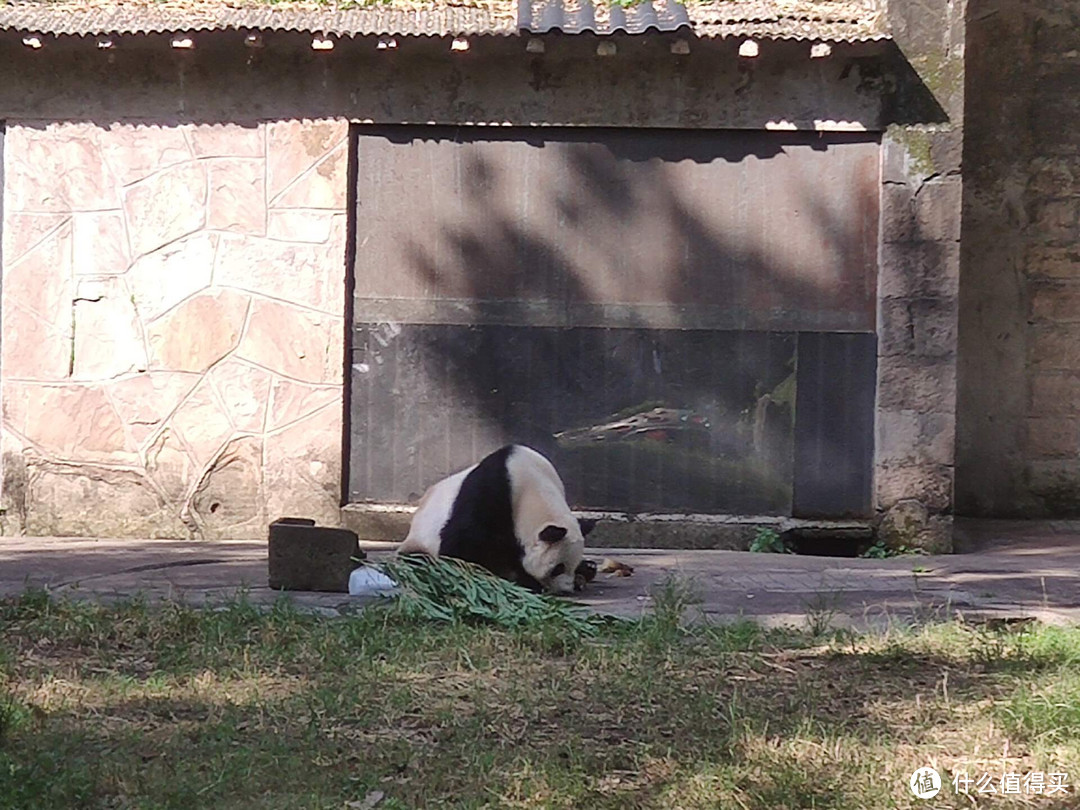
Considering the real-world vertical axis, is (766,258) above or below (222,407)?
above

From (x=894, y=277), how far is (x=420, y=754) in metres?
5.22

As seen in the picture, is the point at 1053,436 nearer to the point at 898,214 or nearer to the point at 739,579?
the point at 898,214

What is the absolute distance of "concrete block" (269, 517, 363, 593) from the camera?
6188mm

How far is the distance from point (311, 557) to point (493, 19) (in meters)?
3.48

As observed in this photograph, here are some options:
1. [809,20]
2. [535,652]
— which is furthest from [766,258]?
[535,652]

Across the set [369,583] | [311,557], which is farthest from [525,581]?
[311,557]

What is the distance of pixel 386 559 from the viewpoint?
21.2 ft

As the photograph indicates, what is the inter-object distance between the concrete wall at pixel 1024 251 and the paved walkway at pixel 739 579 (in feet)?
4.33

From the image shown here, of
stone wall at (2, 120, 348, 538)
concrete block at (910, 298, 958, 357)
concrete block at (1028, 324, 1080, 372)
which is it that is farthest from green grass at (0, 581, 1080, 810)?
concrete block at (1028, 324, 1080, 372)

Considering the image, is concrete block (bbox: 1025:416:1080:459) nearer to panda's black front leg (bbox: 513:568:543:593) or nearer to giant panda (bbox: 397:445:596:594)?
giant panda (bbox: 397:445:596:594)

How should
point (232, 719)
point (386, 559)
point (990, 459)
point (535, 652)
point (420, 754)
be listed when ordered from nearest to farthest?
1. point (420, 754)
2. point (232, 719)
3. point (535, 652)
4. point (386, 559)
5. point (990, 459)

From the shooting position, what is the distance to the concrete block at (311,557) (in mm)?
6188

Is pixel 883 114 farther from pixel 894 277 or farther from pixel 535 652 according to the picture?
pixel 535 652

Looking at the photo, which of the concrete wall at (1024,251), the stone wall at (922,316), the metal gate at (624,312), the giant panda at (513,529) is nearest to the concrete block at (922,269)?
the stone wall at (922,316)
